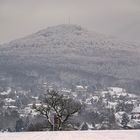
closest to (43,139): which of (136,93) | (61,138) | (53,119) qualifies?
(61,138)

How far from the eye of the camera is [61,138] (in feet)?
44.3

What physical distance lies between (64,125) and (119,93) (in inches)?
Result: 6307

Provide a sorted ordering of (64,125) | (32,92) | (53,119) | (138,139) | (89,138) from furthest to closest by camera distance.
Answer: (32,92), (64,125), (53,119), (89,138), (138,139)

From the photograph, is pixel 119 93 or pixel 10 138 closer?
pixel 10 138

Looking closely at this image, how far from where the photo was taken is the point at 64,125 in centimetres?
2766

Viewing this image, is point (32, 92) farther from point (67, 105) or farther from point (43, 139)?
point (43, 139)

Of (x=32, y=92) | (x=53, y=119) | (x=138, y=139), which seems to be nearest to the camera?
(x=138, y=139)

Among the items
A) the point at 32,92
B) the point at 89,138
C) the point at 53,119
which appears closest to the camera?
the point at 89,138

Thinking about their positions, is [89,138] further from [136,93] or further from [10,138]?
[136,93]

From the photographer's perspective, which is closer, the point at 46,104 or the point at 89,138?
the point at 89,138

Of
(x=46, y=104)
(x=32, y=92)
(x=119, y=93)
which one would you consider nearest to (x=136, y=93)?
(x=119, y=93)

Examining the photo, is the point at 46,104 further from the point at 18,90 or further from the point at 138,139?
the point at 18,90

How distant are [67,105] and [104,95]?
16099cm

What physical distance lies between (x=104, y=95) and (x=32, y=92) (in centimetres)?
2973
